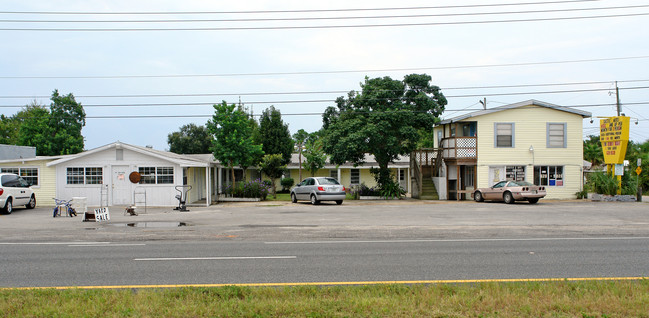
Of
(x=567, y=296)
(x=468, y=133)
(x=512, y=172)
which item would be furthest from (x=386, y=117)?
(x=567, y=296)

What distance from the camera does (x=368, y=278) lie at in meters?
7.75

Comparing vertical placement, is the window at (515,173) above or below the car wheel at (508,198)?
above

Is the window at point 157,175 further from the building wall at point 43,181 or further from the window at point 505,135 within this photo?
the window at point 505,135

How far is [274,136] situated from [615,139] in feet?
83.5

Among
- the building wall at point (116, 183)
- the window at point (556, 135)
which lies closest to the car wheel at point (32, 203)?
the building wall at point (116, 183)

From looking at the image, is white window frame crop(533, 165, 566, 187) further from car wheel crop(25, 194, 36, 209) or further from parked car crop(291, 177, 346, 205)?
car wheel crop(25, 194, 36, 209)

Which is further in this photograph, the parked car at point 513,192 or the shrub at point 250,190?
the shrub at point 250,190

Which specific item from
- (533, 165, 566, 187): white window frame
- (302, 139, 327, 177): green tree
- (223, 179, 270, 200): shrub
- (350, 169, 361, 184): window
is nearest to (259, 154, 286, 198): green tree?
(302, 139, 327, 177): green tree

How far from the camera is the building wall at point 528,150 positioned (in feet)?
102

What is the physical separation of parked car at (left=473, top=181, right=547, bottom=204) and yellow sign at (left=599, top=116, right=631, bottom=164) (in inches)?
261

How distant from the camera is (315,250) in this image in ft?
35.4

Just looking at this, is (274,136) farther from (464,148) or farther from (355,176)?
(464,148)

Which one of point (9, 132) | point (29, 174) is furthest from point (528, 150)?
point (9, 132)

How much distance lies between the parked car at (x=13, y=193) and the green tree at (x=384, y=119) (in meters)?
16.4
